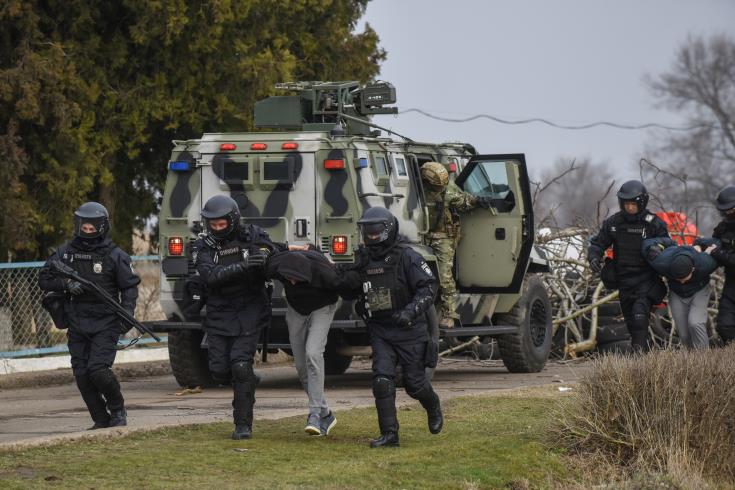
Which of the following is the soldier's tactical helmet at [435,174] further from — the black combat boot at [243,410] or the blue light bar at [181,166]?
the black combat boot at [243,410]

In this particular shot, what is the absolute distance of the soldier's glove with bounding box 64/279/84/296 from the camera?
409 inches

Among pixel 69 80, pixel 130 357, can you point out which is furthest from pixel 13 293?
pixel 69 80

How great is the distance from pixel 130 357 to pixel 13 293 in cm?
185

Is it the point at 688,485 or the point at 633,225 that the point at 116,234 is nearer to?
the point at 633,225

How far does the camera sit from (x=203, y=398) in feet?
45.1

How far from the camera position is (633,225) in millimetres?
13406

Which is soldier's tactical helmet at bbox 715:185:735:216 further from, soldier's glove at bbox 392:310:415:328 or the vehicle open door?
soldier's glove at bbox 392:310:415:328

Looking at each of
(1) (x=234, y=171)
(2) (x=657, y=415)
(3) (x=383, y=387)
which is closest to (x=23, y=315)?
(1) (x=234, y=171)

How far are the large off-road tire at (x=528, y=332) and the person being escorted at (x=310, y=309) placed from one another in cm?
594

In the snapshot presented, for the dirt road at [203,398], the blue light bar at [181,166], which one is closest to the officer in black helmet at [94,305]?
the dirt road at [203,398]

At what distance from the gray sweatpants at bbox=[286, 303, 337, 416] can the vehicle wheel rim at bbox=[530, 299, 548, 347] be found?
6481 mm

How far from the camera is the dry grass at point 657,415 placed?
30.2ft

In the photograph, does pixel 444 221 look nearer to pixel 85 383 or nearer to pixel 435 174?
pixel 435 174

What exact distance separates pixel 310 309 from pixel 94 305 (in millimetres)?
1694
